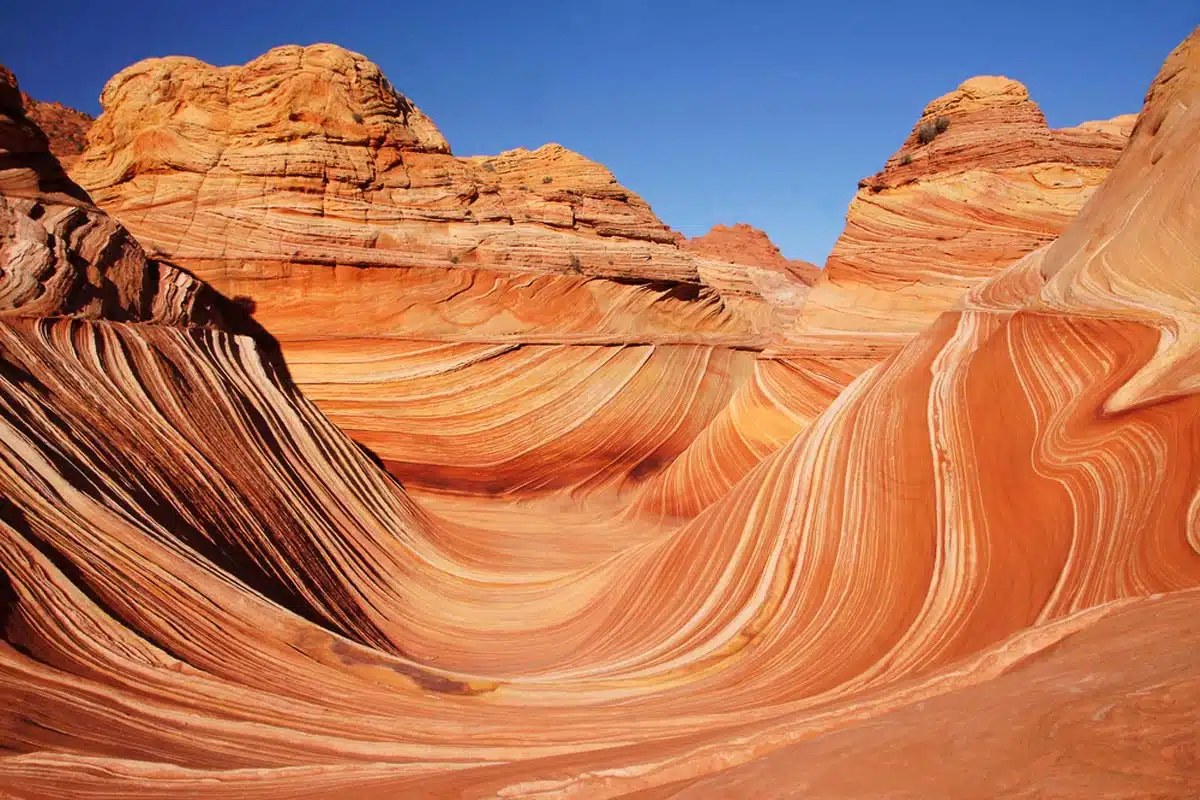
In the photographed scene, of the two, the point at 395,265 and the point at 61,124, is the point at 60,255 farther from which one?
the point at 61,124

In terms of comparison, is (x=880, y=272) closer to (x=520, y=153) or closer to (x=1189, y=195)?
(x=1189, y=195)

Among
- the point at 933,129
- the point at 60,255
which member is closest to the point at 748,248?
the point at 933,129

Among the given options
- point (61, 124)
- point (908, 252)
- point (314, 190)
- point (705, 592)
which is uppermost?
point (61, 124)

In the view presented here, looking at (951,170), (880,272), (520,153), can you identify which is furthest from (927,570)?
(520,153)

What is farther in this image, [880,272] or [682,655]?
[880,272]

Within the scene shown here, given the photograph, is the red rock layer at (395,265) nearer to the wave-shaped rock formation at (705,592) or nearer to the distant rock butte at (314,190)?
the distant rock butte at (314,190)

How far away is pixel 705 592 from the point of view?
499 cm

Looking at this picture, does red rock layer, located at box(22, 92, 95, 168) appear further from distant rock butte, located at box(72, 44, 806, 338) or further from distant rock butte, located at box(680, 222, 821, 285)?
distant rock butte, located at box(680, 222, 821, 285)

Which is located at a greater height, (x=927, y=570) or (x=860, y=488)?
(x=860, y=488)

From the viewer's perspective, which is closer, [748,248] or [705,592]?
[705,592]

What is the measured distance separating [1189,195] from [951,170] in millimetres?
5618

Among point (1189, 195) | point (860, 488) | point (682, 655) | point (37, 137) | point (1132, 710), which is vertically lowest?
point (682, 655)

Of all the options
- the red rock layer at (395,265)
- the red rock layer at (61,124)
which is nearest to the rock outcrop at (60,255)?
the red rock layer at (395,265)

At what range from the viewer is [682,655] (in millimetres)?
4359
